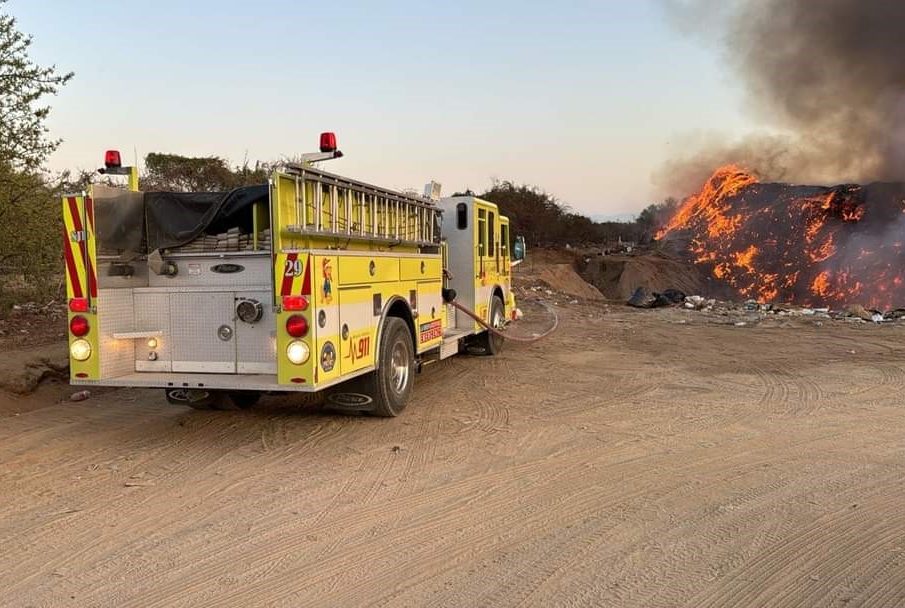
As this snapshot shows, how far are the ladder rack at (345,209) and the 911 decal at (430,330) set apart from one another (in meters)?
1.05

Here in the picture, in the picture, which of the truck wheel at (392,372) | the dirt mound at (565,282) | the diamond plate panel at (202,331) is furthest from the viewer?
the dirt mound at (565,282)

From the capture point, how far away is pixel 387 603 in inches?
137

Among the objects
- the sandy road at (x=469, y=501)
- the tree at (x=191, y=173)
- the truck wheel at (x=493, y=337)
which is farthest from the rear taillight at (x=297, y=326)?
the tree at (x=191, y=173)

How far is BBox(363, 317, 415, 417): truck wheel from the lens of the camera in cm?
726

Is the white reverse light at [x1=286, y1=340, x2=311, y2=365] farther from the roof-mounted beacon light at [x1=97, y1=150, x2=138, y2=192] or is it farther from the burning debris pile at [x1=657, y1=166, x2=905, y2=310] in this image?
the burning debris pile at [x1=657, y1=166, x2=905, y2=310]

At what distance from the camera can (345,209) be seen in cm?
700

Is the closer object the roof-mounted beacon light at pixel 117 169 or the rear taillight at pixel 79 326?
the rear taillight at pixel 79 326

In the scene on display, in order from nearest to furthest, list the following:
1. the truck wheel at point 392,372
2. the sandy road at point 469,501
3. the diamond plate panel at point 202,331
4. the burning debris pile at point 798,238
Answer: the sandy road at point 469,501 → the diamond plate panel at point 202,331 → the truck wheel at point 392,372 → the burning debris pile at point 798,238

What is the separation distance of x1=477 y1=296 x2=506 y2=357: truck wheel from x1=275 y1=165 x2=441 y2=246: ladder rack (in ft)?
10.8

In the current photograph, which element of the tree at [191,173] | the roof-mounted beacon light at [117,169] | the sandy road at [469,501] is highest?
the tree at [191,173]

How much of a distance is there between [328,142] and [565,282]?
82.6 ft

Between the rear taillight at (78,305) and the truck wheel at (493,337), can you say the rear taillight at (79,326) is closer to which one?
the rear taillight at (78,305)

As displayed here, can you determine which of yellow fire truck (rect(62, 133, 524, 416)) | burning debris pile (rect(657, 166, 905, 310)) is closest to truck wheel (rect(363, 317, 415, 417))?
yellow fire truck (rect(62, 133, 524, 416))

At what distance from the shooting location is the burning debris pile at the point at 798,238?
1362 inches
